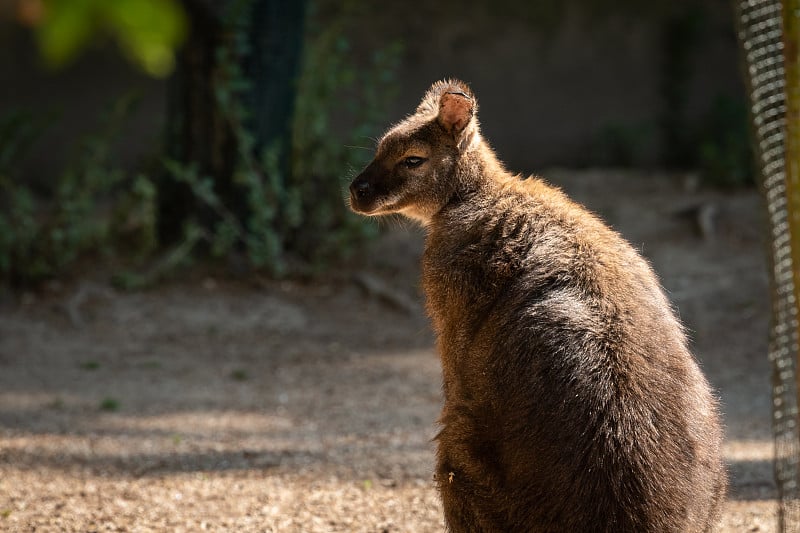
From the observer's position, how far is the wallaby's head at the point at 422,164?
4637 mm

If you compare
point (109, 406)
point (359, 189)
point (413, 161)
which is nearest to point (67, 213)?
point (109, 406)

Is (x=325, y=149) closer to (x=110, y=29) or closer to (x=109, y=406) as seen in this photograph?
(x=109, y=406)

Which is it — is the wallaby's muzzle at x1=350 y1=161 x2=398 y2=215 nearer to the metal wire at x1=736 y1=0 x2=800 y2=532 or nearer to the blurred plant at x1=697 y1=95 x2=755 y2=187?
the metal wire at x1=736 y1=0 x2=800 y2=532

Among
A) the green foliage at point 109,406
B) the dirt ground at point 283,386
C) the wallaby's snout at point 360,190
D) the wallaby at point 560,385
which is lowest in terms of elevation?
the green foliage at point 109,406

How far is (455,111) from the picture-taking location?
464cm

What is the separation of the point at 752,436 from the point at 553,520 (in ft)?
12.0

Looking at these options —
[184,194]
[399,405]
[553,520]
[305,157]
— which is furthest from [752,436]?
[184,194]

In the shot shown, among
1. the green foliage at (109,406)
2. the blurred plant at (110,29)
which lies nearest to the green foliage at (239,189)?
the green foliage at (109,406)

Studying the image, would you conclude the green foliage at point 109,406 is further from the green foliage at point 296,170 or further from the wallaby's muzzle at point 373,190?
the wallaby's muzzle at point 373,190

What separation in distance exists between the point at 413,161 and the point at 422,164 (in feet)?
0.18

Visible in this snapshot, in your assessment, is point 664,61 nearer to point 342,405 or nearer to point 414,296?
point 414,296

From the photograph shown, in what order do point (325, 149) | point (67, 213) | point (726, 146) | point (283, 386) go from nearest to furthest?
point (283, 386), point (67, 213), point (325, 149), point (726, 146)

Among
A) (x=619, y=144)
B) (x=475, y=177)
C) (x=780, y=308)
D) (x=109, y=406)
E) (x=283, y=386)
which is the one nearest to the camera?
(x=780, y=308)

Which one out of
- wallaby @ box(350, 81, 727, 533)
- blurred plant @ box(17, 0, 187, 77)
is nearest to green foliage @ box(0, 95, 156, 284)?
wallaby @ box(350, 81, 727, 533)
